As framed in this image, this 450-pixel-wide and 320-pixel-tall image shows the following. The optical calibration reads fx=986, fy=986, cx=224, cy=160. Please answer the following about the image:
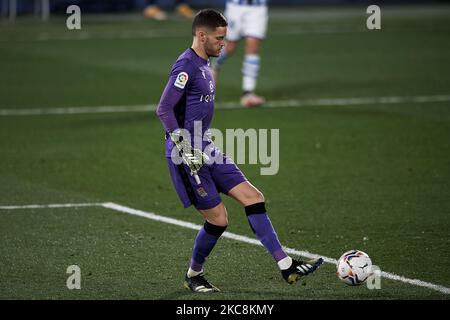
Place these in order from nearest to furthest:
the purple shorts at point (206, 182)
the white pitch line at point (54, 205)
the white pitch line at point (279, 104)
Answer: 1. the purple shorts at point (206, 182)
2. the white pitch line at point (54, 205)
3. the white pitch line at point (279, 104)

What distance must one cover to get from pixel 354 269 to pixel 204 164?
1482 mm

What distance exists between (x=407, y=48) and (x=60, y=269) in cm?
1873

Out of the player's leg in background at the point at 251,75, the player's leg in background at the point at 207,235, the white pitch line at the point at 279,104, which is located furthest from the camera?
the player's leg in background at the point at 251,75

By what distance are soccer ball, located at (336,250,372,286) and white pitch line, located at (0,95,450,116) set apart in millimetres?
9940

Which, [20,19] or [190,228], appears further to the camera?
[20,19]

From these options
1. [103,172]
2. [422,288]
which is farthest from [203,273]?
[103,172]

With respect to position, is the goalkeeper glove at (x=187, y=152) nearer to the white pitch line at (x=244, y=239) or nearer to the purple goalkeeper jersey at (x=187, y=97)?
the purple goalkeeper jersey at (x=187, y=97)

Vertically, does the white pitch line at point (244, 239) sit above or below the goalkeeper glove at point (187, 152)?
below

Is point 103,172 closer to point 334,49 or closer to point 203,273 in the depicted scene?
point 203,273

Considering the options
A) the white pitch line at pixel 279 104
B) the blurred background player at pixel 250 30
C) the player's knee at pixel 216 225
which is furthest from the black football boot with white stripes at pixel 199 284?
the blurred background player at pixel 250 30

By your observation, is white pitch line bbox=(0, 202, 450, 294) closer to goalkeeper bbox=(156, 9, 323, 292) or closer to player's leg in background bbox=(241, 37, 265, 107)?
goalkeeper bbox=(156, 9, 323, 292)

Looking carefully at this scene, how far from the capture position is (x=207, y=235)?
26.8 ft

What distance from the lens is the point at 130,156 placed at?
14.0 meters

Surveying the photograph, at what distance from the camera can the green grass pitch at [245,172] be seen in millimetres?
8570
